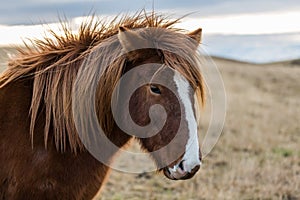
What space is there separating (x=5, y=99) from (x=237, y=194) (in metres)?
4.55

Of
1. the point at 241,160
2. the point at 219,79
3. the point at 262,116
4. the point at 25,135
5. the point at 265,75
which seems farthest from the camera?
the point at 265,75

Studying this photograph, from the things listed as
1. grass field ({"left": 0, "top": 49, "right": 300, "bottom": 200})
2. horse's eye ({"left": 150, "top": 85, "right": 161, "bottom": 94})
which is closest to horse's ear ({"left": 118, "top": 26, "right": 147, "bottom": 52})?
horse's eye ({"left": 150, "top": 85, "right": 161, "bottom": 94})

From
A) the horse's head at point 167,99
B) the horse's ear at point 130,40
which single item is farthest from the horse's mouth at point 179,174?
the horse's ear at point 130,40

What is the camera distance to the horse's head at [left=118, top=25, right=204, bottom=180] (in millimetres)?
3787

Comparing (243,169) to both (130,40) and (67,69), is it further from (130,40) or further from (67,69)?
(130,40)

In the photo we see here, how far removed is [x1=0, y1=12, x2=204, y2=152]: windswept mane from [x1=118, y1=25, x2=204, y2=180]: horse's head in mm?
37

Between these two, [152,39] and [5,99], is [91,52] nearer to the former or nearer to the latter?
[152,39]

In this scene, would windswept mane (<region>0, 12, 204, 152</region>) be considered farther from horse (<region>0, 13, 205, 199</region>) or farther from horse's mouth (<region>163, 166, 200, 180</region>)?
horse's mouth (<region>163, 166, 200, 180</region>)

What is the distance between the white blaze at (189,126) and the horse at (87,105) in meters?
0.01

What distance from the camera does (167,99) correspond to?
3850 mm

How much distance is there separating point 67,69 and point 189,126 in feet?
3.64

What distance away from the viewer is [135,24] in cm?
432

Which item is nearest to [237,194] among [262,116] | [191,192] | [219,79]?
[191,192]

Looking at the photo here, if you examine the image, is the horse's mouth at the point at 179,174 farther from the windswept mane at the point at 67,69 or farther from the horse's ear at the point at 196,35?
the horse's ear at the point at 196,35
